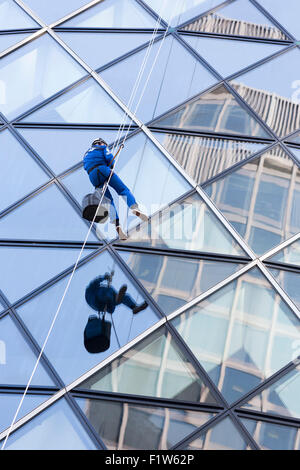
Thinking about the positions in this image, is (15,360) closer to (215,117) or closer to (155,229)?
(155,229)

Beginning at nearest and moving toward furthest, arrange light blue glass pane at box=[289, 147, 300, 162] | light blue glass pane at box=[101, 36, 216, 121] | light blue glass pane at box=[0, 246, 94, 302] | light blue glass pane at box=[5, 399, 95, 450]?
light blue glass pane at box=[5, 399, 95, 450] → light blue glass pane at box=[0, 246, 94, 302] → light blue glass pane at box=[289, 147, 300, 162] → light blue glass pane at box=[101, 36, 216, 121]

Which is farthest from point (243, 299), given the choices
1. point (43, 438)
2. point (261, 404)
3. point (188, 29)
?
point (188, 29)

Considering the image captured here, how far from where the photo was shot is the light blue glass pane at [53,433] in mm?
12023

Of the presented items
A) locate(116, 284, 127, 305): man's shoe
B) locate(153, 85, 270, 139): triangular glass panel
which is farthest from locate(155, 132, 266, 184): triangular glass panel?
locate(116, 284, 127, 305): man's shoe

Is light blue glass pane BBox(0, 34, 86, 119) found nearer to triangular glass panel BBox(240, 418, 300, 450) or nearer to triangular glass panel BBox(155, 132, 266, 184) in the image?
triangular glass panel BBox(155, 132, 266, 184)

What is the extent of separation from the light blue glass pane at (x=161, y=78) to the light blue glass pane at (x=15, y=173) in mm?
2276

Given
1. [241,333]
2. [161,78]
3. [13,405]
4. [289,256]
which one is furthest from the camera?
[161,78]

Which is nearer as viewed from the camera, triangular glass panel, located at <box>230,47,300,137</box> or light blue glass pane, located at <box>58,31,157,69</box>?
triangular glass panel, located at <box>230,47,300,137</box>

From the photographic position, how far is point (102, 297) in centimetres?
1388

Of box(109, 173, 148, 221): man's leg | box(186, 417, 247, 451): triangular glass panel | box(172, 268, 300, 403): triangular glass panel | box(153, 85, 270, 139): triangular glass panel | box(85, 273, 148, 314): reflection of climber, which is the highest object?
box(153, 85, 270, 139): triangular glass panel

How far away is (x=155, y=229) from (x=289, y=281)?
2512mm

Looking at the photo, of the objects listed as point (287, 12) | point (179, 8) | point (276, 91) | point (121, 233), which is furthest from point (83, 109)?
point (287, 12)

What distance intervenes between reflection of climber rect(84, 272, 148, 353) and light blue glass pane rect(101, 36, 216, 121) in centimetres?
393

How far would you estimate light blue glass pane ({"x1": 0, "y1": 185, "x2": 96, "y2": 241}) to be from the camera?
1488cm
